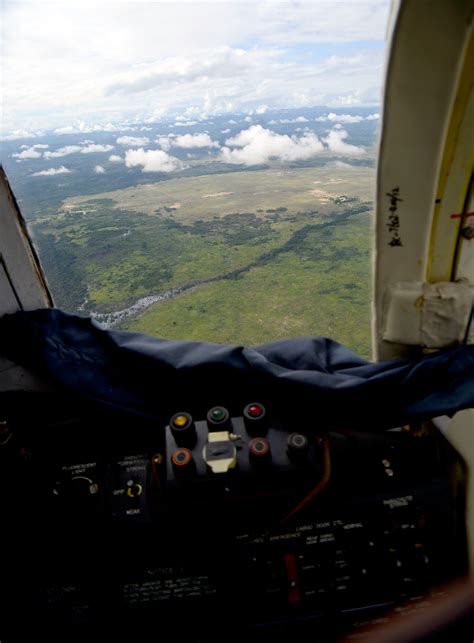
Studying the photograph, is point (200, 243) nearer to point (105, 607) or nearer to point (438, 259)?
point (438, 259)

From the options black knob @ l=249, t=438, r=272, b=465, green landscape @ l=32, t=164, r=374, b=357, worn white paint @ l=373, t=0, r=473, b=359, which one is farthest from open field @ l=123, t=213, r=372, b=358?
black knob @ l=249, t=438, r=272, b=465

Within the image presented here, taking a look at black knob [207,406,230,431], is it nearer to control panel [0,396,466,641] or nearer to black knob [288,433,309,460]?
control panel [0,396,466,641]

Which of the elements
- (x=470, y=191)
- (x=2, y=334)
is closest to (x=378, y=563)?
(x=470, y=191)

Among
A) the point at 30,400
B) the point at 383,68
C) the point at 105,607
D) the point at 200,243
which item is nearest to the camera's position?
the point at 383,68

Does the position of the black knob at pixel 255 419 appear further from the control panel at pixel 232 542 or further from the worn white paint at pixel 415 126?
the worn white paint at pixel 415 126

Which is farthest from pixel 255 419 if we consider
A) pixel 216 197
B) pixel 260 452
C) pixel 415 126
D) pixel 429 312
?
pixel 216 197

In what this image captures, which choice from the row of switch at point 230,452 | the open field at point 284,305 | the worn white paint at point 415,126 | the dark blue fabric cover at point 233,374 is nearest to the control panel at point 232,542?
the row of switch at point 230,452
